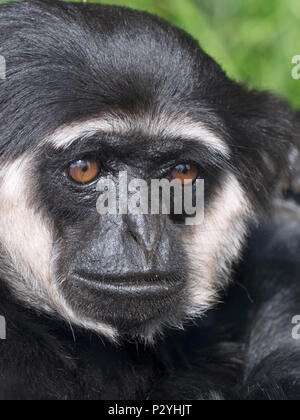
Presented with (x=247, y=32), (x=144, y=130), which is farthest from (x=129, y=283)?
(x=247, y=32)

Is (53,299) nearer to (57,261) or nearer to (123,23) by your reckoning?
(57,261)

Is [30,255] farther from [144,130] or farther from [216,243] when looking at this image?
[216,243]

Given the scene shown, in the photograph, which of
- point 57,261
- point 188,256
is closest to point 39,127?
point 57,261

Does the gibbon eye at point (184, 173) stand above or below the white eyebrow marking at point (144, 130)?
below

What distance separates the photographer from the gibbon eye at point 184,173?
18.0 ft

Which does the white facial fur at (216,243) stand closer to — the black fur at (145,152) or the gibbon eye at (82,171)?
the black fur at (145,152)

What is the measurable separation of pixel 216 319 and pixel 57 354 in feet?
5.88

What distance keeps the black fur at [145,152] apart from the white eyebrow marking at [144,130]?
0.07 meters

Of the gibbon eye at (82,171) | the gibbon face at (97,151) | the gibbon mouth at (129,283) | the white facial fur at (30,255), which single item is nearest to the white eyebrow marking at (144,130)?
the gibbon face at (97,151)

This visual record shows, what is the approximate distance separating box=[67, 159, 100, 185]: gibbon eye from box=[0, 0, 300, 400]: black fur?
4.8 inches

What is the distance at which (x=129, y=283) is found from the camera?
512cm

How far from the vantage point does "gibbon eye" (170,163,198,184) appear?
548 centimetres

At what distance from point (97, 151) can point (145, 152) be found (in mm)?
341
